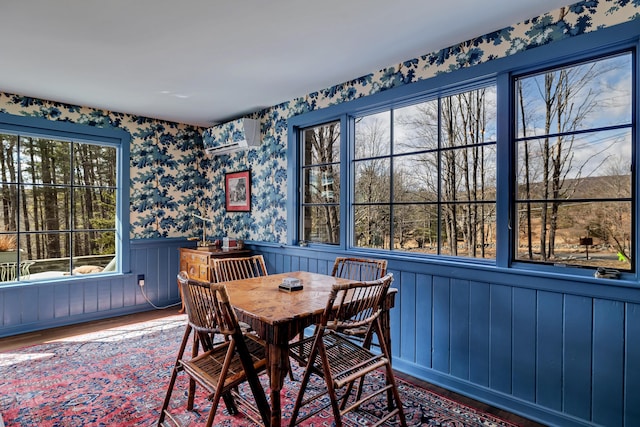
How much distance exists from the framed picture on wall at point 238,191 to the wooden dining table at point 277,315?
226cm

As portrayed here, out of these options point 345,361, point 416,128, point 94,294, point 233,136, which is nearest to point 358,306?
point 345,361

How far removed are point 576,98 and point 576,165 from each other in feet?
1.34

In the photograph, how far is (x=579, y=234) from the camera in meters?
2.13

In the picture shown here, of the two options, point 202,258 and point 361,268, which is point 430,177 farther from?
point 202,258

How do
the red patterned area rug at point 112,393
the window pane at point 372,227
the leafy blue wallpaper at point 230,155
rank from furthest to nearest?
the window pane at point 372,227
the leafy blue wallpaper at point 230,155
the red patterned area rug at point 112,393

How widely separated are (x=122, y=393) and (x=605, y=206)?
332 cm

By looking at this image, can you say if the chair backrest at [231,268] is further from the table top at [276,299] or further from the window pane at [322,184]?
the window pane at [322,184]

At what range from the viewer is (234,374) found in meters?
1.78

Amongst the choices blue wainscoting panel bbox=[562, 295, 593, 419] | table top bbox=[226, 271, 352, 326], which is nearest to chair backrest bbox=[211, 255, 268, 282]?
table top bbox=[226, 271, 352, 326]

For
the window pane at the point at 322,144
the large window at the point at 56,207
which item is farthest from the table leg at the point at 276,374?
the large window at the point at 56,207

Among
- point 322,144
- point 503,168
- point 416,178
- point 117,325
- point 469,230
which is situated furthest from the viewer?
point 117,325

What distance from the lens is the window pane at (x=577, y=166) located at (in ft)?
6.53

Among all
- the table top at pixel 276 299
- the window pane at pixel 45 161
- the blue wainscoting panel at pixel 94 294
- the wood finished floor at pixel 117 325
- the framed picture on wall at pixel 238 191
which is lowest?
the wood finished floor at pixel 117 325

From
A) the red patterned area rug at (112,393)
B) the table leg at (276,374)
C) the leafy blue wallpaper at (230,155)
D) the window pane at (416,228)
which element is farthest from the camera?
the window pane at (416,228)
